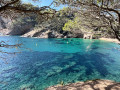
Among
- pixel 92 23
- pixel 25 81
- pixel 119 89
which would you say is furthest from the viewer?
pixel 25 81

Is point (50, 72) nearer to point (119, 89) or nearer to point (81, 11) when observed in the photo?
point (119, 89)

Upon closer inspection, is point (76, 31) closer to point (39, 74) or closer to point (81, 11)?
point (81, 11)

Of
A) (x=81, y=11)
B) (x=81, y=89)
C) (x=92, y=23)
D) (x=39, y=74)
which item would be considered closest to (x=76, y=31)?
(x=92, y=23)

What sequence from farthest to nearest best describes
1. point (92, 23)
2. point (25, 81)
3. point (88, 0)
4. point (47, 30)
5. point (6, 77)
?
point (47, 30) < point (6, 77) < point (25, 81) < point (92, 23) < point (88, 0)

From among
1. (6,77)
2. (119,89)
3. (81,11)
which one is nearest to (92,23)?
(81,11)

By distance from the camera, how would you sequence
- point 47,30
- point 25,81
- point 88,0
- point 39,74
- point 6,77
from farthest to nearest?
point 47,30, point 39,74, point 6,77, point 25,81, point 88,0

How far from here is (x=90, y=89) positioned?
5699mm

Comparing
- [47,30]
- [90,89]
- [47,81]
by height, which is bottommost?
[47,81]

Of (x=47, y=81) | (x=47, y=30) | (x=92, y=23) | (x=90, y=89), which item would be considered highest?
(x=47, y=30)

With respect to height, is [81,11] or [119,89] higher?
[81,11]

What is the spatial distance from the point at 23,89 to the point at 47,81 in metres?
2.32

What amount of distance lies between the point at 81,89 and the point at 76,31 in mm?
5366

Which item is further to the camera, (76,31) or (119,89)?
(76,31)

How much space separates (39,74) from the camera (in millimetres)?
9891
